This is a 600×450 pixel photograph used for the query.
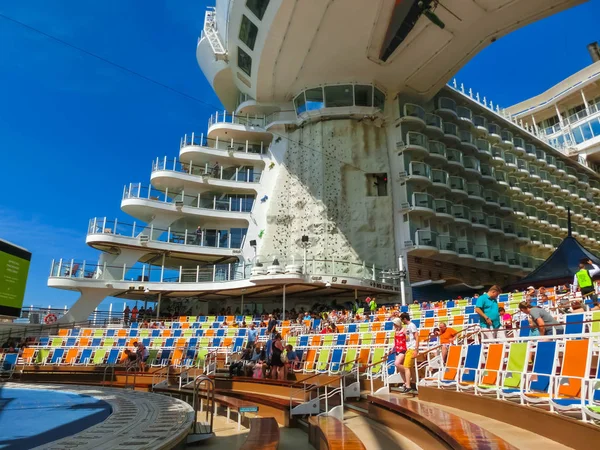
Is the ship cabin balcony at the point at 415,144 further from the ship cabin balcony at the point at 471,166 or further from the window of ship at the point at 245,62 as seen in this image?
the window of ship at the point at 245,62

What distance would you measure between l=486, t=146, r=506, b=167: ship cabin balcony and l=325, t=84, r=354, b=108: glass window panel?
15.3 m

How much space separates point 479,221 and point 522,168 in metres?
10.9

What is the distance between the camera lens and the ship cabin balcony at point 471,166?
35.4 metres

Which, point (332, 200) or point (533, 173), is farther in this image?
point (533, 173)

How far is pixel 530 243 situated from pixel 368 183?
17.3 m

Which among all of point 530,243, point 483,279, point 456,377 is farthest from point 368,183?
point 456,377

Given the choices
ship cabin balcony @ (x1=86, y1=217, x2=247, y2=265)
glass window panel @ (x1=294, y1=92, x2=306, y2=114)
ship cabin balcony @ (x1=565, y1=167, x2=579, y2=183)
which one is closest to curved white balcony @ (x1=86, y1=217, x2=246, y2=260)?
ship cabin balcony @ (x1=86, y1=217, x2=247, y2=265)

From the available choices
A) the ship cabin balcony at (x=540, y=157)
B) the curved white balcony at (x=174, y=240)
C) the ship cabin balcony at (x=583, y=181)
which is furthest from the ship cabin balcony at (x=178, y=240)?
the ship cabin balcony at (x=583, y=181)

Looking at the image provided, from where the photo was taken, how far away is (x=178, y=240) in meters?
29.6

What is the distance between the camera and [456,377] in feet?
19.5

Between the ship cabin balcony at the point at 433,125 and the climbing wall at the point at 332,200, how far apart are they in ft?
13.6

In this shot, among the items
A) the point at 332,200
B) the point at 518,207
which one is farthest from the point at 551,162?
the point at 332,200

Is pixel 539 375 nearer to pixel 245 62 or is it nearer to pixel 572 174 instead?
pixel 245 62

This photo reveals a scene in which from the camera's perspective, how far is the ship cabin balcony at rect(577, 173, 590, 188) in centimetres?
4878
